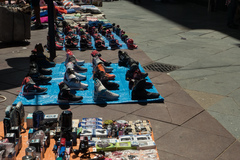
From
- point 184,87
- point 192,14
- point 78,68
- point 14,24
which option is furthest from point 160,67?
point 192,14

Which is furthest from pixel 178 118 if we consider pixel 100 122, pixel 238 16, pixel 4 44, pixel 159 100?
pixel 238 16

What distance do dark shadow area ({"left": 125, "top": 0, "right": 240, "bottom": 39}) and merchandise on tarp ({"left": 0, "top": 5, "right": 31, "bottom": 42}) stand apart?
710 cm

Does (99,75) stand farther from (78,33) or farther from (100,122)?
(78,33)

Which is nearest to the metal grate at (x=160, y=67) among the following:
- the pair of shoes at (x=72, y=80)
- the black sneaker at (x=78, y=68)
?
the black sneaker at (x=78, y=68)

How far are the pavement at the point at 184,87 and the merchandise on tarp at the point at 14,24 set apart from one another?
0.99 ft

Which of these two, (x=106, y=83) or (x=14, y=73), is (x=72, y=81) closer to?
(x=106, y=83)

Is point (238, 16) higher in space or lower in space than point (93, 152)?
higher

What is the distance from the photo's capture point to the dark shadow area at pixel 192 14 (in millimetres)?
14477

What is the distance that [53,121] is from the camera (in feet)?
16.4

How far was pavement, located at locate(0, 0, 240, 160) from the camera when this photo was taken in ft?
16.2

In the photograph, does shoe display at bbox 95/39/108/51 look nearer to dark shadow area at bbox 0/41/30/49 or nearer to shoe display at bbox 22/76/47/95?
dark shadow area at bbox 0/41/30/49

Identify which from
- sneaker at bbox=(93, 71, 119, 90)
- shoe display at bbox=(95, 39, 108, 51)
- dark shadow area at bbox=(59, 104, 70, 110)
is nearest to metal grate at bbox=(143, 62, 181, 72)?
sneaker at bbox=(93, 71, 119, 90)

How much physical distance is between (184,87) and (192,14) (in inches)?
461

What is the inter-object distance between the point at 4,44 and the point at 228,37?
785 cm
